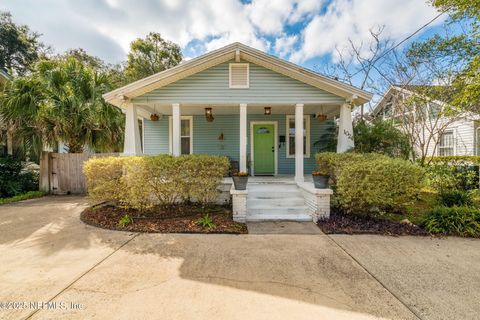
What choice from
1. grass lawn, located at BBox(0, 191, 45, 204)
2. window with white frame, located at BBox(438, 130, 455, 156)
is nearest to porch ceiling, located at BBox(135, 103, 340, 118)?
grass lawn, located at BBox(0, 191, 45, 204)

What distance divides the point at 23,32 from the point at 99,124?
21873mm

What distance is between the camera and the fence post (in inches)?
316

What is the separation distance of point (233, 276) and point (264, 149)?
658 centimetres

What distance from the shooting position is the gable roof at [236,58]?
6.27 metres

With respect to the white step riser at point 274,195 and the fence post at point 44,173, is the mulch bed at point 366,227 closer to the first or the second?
the white step riser at point 274,195

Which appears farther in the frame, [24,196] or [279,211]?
[24,196]

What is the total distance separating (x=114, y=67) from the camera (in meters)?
21.9

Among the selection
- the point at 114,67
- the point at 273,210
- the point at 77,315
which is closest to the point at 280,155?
the point at 273,210

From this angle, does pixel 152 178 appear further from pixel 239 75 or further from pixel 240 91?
pixel 239 75

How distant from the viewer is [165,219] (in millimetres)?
5133

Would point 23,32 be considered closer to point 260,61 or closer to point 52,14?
point 52,14

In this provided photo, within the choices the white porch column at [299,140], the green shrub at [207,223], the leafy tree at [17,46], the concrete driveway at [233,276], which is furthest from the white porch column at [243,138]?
the leafy tree at [17,46]

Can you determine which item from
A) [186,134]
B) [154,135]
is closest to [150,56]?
[154,135]

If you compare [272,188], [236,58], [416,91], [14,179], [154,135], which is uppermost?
[236,58]
